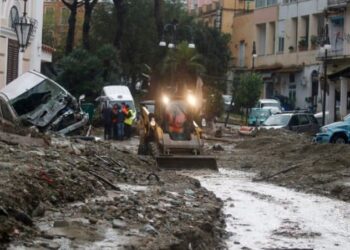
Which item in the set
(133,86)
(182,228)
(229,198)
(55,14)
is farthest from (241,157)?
(55,14)

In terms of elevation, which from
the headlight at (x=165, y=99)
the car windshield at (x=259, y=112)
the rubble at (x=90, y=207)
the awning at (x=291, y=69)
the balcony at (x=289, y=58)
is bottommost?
the rubble at (x=90, y=207)

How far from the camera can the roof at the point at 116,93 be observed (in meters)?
41.5

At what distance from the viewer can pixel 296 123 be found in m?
39.5

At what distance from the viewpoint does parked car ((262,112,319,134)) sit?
39.2 meters

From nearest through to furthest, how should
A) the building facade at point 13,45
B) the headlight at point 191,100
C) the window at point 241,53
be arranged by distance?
the headlight at point 191,100 → the building facade at point 13,45 → the window at point 241,53

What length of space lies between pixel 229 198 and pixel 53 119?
12451mm

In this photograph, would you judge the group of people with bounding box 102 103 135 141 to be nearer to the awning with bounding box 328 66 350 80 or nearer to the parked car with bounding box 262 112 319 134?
the parked car with bounding box 262 112 319 134

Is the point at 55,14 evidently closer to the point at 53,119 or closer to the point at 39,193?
the point at 53,119

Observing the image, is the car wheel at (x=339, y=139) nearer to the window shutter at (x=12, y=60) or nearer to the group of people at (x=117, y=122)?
the group of people at (x=117, y=122)

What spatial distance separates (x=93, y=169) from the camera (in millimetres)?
16625

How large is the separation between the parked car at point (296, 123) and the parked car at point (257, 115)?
825 centimetres

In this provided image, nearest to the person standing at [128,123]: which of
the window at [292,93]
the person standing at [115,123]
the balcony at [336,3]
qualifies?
the person standing at [115,123]

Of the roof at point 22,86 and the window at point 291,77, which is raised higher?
the window at point 291,77

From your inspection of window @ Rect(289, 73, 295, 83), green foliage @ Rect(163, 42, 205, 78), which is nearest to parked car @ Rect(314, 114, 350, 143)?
green foliage @ Rect(163, 42, 205, 78)
